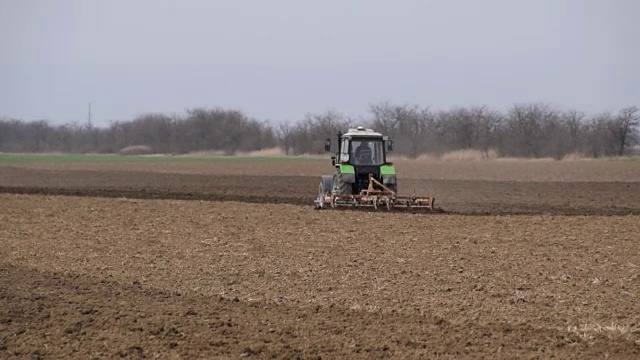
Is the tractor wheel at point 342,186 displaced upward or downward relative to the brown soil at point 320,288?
upward

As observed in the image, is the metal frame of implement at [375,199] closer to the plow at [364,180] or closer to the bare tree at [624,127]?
the plow at [364,180]

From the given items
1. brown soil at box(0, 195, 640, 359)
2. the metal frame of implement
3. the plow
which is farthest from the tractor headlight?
brown soil at box(0, 195, 640, 359)

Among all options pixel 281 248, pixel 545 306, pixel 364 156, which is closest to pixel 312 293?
pixel 545 306

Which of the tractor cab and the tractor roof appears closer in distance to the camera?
the tractor cab

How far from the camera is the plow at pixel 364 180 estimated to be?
19984mm

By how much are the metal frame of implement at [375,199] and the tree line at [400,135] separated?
41.9m

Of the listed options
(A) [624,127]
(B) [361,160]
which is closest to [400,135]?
(A) [624,127]

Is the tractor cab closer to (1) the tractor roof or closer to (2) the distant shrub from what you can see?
(1) the tractor roof

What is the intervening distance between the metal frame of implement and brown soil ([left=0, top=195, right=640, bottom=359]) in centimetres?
186

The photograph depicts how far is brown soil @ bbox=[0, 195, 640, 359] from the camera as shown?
7785 mm

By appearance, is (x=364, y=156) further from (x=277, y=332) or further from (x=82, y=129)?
(x=82, y=129)

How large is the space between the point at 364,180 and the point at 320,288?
1051 centimetres

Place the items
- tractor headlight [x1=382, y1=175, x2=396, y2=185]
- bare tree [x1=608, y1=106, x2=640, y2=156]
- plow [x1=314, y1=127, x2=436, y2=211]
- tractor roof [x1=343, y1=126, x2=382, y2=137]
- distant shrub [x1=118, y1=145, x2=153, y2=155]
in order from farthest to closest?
1. distant shrub [x1=118, y1=145, x2=153, y2=155]
2. bare tree [x1=608, y1=106, x2=640, y2=156]
3. tractor roof [x1=343, y1=126, x2=382, y2=137]
4. tractor headlight [x1=382, y1=175, x2=396, y2=185]
5. plow [x1=314, y1=127, x2=436, y2=211]

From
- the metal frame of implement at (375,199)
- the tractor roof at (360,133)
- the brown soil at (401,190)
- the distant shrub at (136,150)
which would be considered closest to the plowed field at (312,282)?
the metal frame of implement at (375,199)
